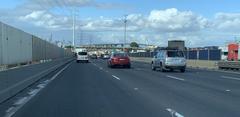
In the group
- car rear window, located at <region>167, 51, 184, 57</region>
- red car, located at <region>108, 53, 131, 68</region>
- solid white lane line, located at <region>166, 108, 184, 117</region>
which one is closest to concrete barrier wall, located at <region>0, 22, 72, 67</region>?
red car, located at <region>108, 53, 131, 68</region>

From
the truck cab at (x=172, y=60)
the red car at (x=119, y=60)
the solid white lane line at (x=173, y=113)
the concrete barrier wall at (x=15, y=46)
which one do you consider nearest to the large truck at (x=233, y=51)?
the red car at (x=119, y=60)

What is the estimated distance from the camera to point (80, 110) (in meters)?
14.7

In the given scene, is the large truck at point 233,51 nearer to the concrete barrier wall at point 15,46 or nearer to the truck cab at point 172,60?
the truck cab at point 172,60

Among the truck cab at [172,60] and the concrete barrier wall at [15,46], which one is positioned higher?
the concrete barrier wall at [15,46]

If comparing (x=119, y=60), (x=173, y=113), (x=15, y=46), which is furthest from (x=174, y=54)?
(x=173, y=113)

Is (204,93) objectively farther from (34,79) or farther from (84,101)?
(34,79)

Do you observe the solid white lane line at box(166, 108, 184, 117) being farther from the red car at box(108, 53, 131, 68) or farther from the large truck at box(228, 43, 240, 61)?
the large truck at box(228, 43, 240, 61)

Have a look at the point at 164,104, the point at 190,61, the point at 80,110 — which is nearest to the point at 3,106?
the point at 80,110

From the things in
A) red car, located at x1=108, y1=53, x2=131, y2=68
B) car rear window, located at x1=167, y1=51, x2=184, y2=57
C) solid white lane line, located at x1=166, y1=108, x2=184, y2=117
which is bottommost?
solid white lane line, located at x1=166, y1=108, x2=184, y2=117

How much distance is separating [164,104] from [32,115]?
4.50 metres

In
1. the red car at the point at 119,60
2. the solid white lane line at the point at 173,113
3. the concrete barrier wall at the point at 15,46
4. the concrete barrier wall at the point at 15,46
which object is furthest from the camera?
the red car at the point at 119,60

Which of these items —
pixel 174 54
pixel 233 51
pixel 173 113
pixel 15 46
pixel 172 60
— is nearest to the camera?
pixel 173 113

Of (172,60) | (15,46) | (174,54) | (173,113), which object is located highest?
(15,46)

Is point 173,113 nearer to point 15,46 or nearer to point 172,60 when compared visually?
point 15,46
